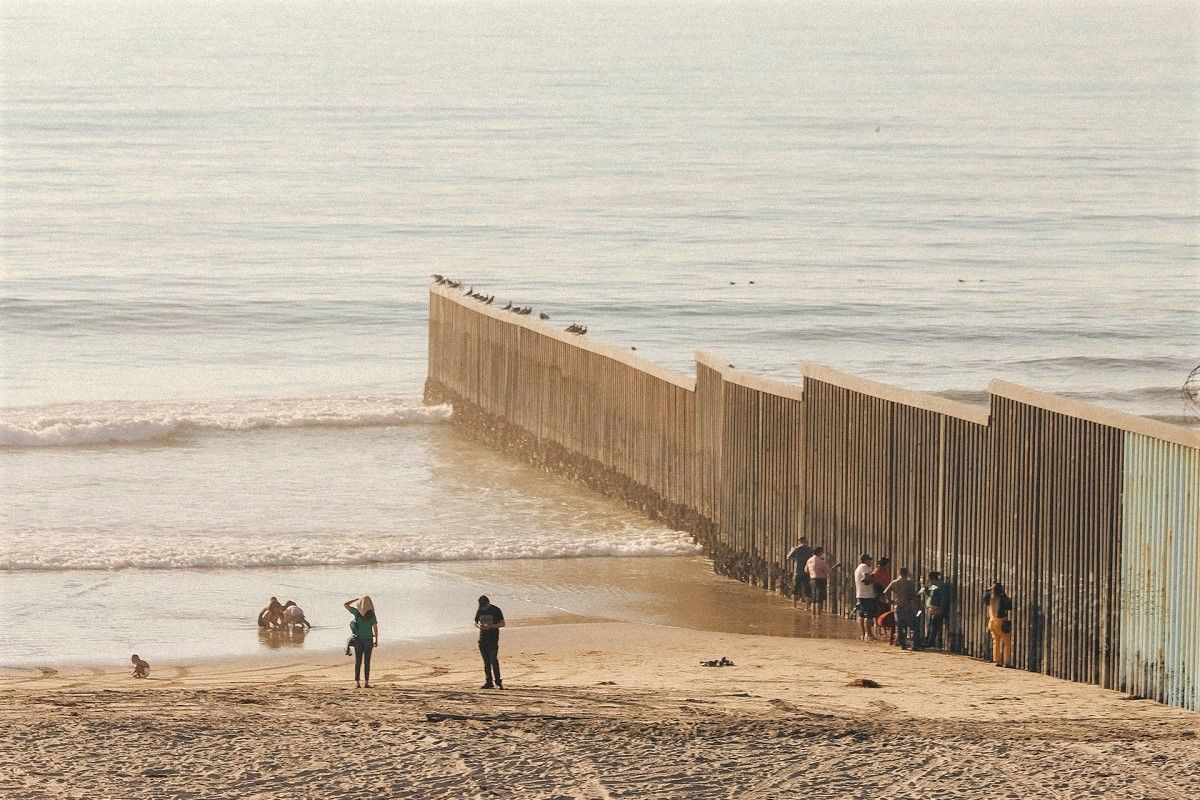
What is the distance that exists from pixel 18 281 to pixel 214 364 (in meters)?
16.0

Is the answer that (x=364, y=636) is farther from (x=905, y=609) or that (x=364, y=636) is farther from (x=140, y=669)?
(x=905, y=609)

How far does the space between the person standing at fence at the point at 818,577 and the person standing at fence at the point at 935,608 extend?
2.01 m

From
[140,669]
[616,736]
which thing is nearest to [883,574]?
[616,736]

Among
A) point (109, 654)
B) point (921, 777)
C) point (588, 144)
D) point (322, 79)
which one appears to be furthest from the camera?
point (322, 79)

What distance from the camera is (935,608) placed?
61.0 feet

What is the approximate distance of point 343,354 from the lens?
1811 inches

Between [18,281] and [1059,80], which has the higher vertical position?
[1059,80]

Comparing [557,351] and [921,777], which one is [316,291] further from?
[921,777]

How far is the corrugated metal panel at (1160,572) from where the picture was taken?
50.3ft

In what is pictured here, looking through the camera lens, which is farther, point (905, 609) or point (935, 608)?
point (905, 609)

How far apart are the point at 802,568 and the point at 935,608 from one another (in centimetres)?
294

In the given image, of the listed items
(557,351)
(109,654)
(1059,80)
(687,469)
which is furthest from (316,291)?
(1059,80)

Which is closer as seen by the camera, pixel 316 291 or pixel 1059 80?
pixel 316 291

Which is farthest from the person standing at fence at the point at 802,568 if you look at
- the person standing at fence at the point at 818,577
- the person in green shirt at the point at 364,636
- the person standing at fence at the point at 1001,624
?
the person in green shirt at the point at 364,636
